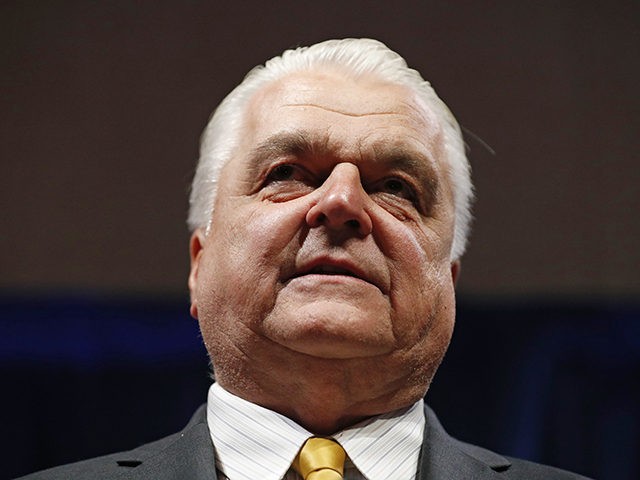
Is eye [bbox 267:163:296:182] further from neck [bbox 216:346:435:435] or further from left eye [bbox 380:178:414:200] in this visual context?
→ neck [bbox 216:346:435:435]

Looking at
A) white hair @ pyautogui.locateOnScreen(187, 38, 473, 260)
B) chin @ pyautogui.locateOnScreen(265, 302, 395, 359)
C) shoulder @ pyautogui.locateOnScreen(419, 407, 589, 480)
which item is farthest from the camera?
white hair @ pyautogui.locateOnScreen(187, 38, 473, 260)

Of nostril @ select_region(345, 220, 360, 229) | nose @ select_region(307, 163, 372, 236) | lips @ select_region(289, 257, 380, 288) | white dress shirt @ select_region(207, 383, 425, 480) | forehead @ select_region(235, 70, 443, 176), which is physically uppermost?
forehead @ select_region(235, 70, 443, 176)

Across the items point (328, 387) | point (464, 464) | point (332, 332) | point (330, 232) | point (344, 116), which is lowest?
point (464, 464)

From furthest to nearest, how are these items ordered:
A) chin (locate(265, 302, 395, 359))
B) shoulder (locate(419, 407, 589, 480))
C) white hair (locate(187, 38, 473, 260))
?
1. white hair (locate(187, 38, 473, 260))
2. shoulder (locate(419, 407, 589, 480))
3. chin (locate(265, 302, 395, 359))

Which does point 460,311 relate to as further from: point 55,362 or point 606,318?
point 55,362

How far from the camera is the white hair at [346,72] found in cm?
177

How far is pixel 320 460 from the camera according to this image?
4.92ft

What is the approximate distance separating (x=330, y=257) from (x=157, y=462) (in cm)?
45

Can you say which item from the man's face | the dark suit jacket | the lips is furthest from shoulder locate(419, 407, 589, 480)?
the lips

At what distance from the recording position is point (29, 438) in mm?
2271

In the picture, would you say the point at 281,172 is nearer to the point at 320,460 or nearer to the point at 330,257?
the point at 330,257

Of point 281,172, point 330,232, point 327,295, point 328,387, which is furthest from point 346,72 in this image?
point 328,387

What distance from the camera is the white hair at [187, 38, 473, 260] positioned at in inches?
69.6

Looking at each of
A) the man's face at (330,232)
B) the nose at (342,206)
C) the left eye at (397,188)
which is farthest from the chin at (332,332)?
the left eye at (397,188)
